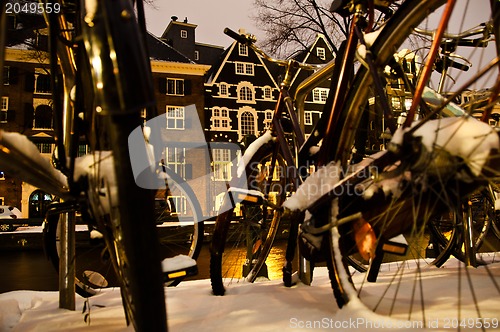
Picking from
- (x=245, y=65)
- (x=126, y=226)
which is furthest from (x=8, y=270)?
(x=245, y=65)

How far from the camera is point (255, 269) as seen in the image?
303cm

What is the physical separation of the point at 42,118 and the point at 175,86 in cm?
727

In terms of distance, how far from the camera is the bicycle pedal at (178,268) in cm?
171

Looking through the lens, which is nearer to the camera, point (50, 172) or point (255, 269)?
point (50, 172)

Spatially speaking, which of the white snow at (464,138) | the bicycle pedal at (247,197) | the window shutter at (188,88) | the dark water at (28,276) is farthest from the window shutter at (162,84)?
the white snow at (464,138)

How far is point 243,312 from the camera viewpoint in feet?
6.17

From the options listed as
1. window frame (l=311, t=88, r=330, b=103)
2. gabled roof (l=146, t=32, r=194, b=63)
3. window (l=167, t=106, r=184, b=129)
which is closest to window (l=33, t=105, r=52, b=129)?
window (l=167, t=106, r=184, b=129)

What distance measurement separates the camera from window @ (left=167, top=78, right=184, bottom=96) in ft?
76.8

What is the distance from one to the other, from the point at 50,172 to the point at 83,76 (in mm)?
386

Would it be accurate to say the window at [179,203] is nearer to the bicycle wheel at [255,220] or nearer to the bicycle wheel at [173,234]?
the bicycle wheel at [173,234]

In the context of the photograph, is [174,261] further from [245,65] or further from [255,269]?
[245,65]

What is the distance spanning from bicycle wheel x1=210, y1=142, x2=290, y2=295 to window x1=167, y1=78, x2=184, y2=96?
2113 cm

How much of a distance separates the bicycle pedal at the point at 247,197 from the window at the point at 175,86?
22.0 meters

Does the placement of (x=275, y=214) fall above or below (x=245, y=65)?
below
